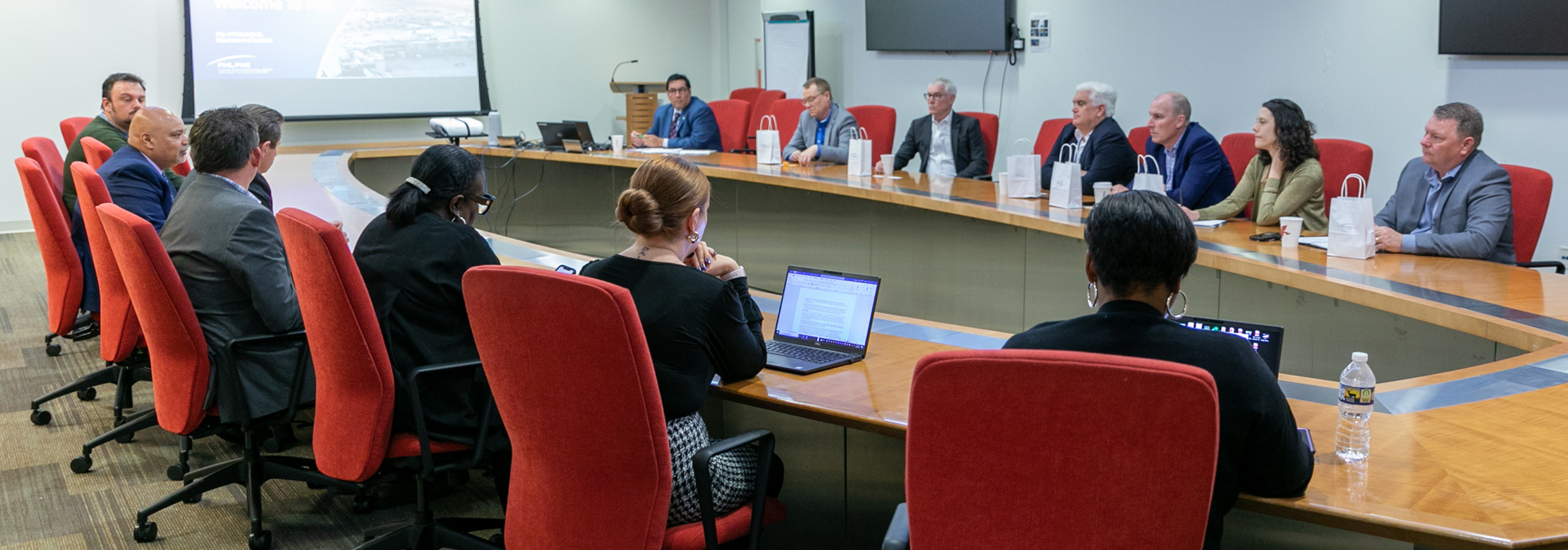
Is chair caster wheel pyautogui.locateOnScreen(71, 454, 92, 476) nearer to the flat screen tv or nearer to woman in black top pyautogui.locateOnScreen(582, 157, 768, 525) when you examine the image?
woman in black top pyautogui.locateOnScreen(582, 157, 768, 525)

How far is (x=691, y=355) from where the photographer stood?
1840 millimetres

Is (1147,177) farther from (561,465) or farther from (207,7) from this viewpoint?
(207,7)

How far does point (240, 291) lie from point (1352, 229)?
2903 mm

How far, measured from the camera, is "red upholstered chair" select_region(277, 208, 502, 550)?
203 centimetres

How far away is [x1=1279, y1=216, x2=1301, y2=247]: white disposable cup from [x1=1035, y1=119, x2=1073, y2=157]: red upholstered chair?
7.21ft

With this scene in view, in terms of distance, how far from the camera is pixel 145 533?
2.63 meters

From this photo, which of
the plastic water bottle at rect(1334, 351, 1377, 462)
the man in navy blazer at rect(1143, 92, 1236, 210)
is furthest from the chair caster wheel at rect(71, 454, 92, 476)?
the man in navy blazer at rect(1143, 92, 1236, 210)

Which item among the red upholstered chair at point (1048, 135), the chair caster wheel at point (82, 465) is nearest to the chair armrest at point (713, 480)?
the chair caster wheel at point (82, 465)

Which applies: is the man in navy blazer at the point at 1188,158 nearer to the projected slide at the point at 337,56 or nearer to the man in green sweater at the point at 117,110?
the man in green sweater at the point at 117,110

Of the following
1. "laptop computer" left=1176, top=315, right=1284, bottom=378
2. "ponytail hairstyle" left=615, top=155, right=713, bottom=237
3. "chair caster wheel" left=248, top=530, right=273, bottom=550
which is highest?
"ponytail hairstyle" left=615, top=155, right=713, bottom=237

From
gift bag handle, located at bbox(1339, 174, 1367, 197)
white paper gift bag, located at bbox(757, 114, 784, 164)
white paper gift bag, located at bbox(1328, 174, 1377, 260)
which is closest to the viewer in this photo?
white paper gift bag, located at bbox(1328, 174, 1377, 260)

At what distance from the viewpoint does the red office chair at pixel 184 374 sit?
2.32 meters

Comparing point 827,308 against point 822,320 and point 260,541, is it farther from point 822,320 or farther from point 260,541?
point 260,541

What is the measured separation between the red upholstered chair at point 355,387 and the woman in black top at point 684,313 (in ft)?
1.44
